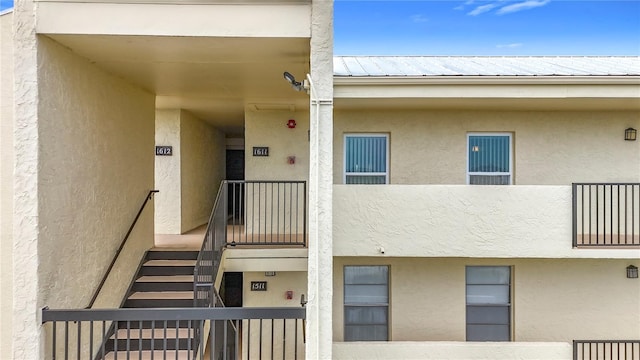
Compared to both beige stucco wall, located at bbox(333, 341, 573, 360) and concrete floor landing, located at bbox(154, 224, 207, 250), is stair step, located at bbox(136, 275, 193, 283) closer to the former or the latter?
concrete floor landing, located at bbox(154, 224, 207, 250)

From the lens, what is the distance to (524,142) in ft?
22.1

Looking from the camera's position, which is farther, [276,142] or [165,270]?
[276,142]

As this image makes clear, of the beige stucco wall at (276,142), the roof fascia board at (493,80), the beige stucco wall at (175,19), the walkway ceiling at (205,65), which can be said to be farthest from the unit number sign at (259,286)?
the beige stucco wall at (175,19)

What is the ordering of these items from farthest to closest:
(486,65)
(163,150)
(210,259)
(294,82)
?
(163,150)
(486,65)
(210,259)
(294,82)

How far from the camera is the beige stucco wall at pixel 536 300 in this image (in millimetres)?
6578

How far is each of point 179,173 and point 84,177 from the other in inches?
156

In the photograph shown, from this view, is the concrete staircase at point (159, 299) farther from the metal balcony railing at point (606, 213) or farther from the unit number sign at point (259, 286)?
the metal balcony railing at point (606, 213)

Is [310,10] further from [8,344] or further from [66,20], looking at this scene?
[8,344]

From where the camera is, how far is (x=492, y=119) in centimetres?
672

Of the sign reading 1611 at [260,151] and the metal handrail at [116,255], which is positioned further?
the sign reading 1611 at [260,151]

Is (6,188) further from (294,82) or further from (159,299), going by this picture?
(294,82)

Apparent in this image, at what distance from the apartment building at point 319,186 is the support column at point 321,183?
0.8 inches

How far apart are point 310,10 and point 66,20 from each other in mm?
Answer: 2556

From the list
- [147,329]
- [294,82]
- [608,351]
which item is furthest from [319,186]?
[608,351]
